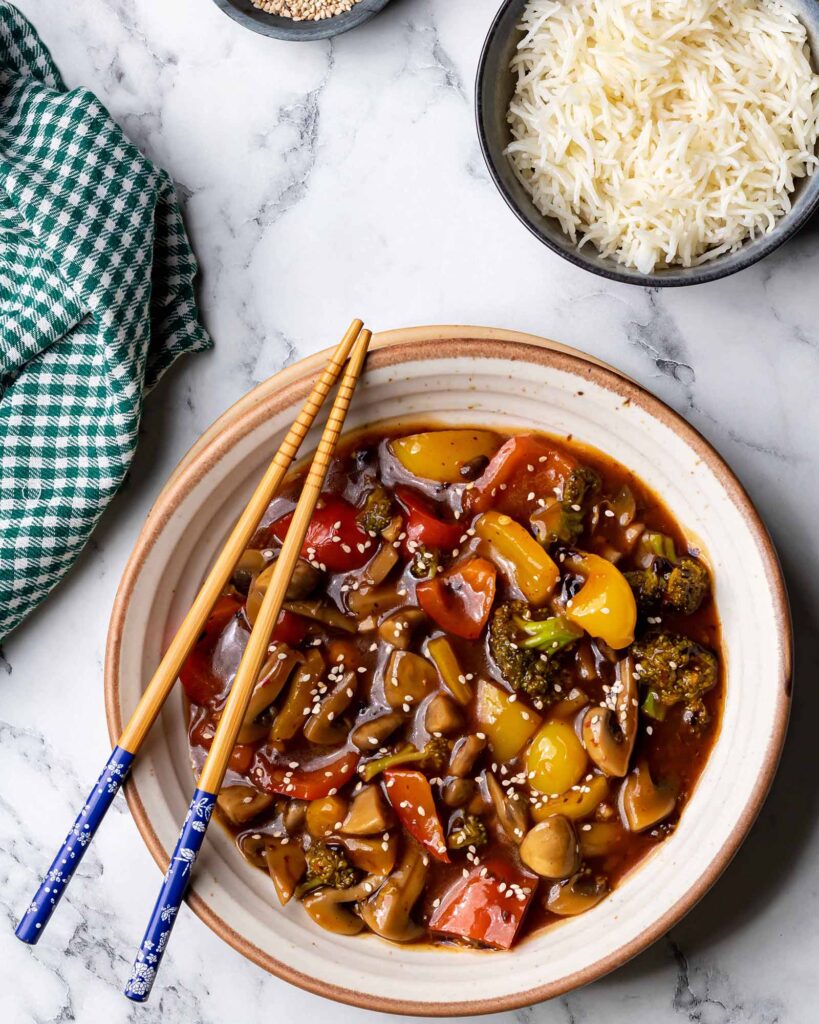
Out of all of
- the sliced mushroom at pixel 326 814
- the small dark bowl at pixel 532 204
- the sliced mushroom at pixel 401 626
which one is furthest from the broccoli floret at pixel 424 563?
the small dark bowl at pixel 532 204

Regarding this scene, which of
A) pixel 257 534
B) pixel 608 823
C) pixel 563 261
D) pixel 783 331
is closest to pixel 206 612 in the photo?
pixel 257 534

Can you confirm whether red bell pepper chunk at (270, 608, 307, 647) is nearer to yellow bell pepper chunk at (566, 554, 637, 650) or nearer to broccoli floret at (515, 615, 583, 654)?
broccoli floret at (515, 615, 583, 654)

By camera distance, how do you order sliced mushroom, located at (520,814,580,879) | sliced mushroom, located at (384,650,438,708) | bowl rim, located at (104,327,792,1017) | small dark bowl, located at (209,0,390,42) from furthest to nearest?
small dark bowl, located at (209,0,390,42), sliced mushroom, located at (384,650,438,708), sliced mushroom, located at (520,814,580,879), bowl rim, located at (104,327,792,1017)

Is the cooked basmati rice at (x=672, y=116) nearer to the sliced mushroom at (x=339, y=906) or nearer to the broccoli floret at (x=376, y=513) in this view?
the broccoli floret at (x=376, y=513)

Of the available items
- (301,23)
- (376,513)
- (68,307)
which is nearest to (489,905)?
(376,513)

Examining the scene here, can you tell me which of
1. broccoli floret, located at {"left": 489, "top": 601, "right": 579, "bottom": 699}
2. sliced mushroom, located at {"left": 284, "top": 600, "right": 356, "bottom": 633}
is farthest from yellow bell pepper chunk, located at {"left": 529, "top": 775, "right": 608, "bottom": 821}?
sliced mushroom, located at {"left": 284, "top": 600, "right": 356, "bottom": 633}

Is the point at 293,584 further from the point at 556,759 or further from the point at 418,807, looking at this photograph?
the point at 556,759

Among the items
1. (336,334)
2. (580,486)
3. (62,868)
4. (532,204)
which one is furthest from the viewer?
(336,334)
